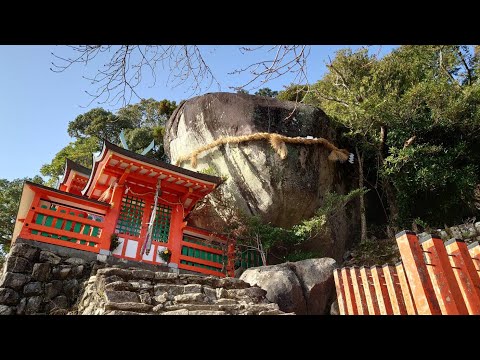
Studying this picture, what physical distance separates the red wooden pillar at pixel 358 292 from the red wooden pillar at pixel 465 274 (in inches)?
66.0

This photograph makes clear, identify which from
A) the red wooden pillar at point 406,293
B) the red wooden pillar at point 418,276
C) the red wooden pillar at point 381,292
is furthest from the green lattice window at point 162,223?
the red wooden pillar at point 418,276

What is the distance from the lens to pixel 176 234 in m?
9.69

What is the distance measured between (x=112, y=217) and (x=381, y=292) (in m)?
6.76

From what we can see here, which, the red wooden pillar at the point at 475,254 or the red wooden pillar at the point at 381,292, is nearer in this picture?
the red wooden pillar at the point at 475,254

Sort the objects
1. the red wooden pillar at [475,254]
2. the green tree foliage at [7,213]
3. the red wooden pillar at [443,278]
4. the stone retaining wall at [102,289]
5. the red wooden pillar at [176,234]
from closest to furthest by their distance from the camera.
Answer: the red wooden pillar at [443,278] < the red wooden pillar at [475,254] < the stone retaining wall at [102,289] < the red wooden pillar at [176,234] < the green tree foliage at [7,213]

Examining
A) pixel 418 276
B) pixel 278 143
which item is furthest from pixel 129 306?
pixel 278 143

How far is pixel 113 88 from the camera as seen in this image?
3.27 metres

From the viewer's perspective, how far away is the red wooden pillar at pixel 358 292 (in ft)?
16.9

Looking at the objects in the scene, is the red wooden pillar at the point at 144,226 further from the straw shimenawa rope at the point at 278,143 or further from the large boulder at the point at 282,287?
the straw shimenawa rope at the point at 278,143

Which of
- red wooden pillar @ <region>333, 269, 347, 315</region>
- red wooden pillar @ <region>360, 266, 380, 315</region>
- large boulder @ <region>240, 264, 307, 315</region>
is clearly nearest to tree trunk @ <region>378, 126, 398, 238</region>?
large boulder @ <region>240, 264, 307, 315</region>

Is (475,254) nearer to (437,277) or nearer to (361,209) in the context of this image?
(437,277)
